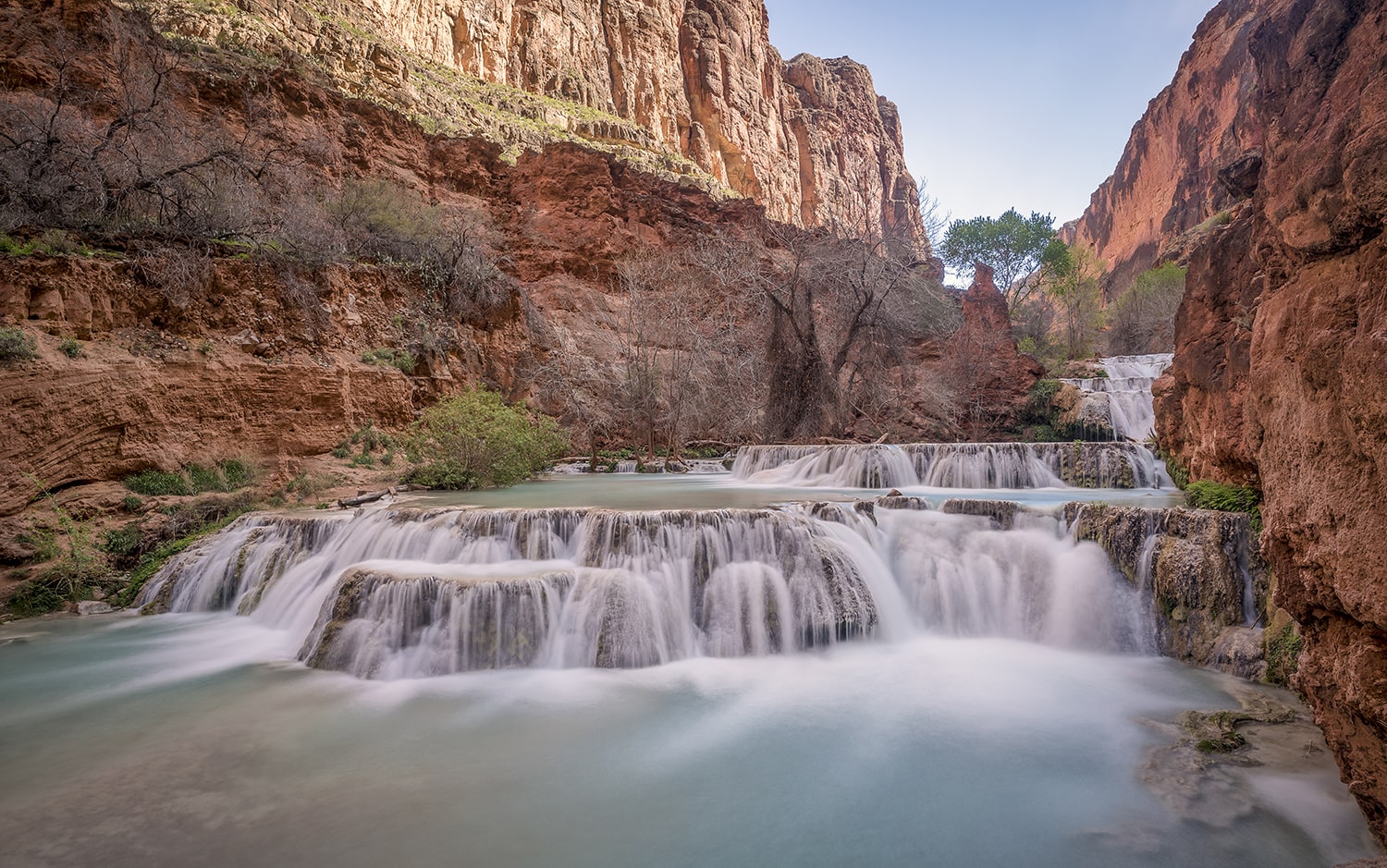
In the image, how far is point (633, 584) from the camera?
586 cm

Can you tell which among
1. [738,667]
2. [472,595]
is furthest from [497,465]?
[738,667]

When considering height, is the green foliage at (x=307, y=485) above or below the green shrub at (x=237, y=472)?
below

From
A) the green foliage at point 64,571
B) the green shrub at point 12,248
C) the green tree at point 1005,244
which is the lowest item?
the green foliage at point 64,571

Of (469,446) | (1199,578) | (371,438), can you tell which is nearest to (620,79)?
(371,438)

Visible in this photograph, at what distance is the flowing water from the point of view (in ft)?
9.70

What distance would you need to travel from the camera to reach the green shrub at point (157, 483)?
827 centimetres

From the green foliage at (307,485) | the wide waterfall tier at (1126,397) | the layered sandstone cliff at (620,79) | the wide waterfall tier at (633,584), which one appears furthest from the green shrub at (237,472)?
the wide waterfall tier at (1126,397)

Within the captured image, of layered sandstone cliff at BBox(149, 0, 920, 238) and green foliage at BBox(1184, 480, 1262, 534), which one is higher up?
layered sandstone cliff at BBox(149, 0, 920, 238)

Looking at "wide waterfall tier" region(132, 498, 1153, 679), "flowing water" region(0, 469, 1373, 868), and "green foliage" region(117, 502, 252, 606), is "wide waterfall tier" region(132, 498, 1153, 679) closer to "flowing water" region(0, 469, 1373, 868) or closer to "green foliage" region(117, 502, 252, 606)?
"flowing water" region(0, 469, 1373, 868)

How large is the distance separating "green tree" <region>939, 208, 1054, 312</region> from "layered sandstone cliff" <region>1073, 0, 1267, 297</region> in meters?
7.04

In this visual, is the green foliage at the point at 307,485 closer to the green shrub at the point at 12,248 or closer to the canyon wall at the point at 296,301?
the canyon wall at the point at 296,301

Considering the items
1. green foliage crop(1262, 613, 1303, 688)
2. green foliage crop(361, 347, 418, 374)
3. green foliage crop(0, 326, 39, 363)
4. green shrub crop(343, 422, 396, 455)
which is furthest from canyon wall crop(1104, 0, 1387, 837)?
green foliage crop(361, 347, 418, 374)

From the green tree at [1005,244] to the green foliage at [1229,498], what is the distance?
34.6 meters

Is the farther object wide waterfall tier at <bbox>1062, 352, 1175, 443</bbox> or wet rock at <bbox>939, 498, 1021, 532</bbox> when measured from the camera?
wide waterfall tier at <bbox>1062, 352, 1175, 443</bbox>
